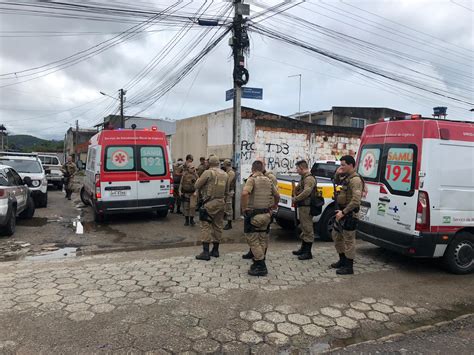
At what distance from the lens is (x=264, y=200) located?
5.32 m

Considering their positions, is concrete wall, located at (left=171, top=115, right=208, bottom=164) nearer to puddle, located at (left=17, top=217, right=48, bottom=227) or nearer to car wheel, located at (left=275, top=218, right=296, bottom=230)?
puddle, located at (left=17, top=217, right=48, bottom=227)

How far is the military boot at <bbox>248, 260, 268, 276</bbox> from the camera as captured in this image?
525cm

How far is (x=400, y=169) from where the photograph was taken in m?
5.60

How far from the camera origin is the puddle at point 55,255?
641cm

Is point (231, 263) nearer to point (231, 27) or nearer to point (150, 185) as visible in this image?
point (150, 185)

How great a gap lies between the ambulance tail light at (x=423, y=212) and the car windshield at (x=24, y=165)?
445 inches

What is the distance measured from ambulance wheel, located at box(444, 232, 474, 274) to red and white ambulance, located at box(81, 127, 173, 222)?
657 cm

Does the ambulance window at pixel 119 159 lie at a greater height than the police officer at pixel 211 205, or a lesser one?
greater

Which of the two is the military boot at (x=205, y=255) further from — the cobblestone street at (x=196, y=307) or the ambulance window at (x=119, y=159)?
the ambulance window at (x=119, y=159)

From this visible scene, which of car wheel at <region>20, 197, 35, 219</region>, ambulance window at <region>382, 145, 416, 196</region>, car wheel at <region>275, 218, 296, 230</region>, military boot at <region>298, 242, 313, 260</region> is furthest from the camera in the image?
car wheel at <region>20, 197, 35, 219</region>

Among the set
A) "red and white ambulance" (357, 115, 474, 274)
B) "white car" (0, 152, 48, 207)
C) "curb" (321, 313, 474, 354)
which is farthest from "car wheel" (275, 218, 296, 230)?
"white car" (0, 152, 48, 207)

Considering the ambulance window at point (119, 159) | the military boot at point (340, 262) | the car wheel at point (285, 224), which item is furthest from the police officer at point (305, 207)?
the ambulance window at point (119, 159)

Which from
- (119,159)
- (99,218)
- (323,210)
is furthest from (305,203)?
(99,218)

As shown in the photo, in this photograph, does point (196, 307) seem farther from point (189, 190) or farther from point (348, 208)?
point (189, 190)
